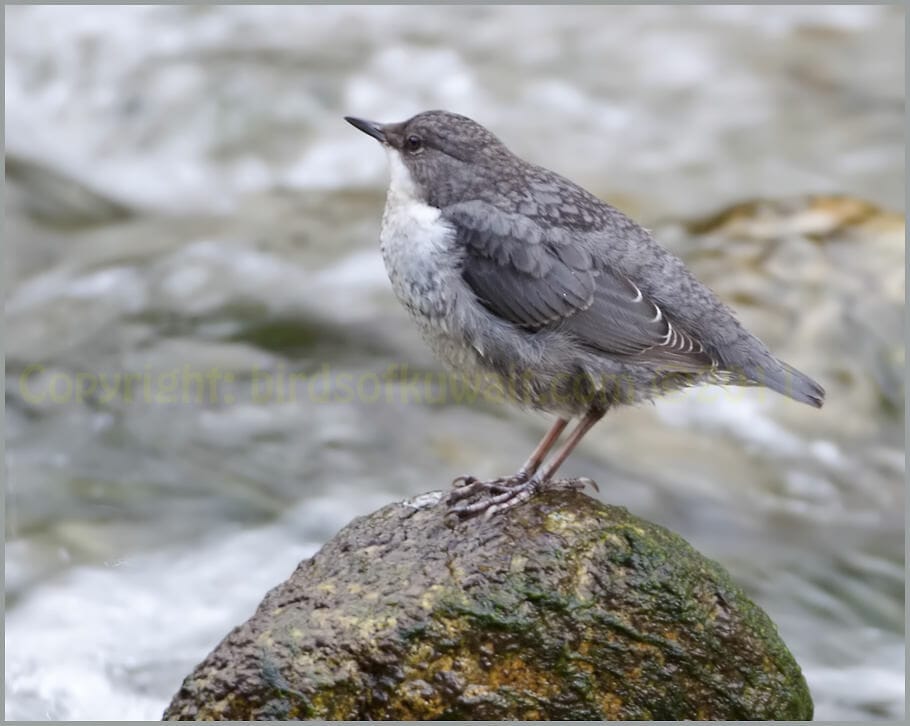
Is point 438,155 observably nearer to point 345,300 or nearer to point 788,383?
point 788,383

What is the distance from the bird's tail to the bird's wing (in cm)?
18

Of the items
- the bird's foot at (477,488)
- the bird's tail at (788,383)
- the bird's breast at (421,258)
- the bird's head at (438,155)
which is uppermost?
the bird's head at (438,155)

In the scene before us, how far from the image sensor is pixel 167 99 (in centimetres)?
1097

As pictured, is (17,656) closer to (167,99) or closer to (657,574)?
(657,574)

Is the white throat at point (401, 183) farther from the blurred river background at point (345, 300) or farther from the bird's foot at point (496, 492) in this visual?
the blurred river background at point (345, 300)

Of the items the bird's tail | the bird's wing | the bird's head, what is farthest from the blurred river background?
the bird's head

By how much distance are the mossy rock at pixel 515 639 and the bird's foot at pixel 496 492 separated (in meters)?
0.07

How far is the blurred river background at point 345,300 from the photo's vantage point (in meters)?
6.10

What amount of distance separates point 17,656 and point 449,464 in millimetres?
2666

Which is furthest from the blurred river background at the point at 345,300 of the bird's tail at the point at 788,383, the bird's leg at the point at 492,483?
the bird's tail at the point at 788,383

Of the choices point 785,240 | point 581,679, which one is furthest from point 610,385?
point 785,240

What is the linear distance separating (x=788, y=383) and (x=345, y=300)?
4.89 metres

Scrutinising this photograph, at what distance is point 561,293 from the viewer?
3900mm

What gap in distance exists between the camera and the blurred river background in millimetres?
6098
